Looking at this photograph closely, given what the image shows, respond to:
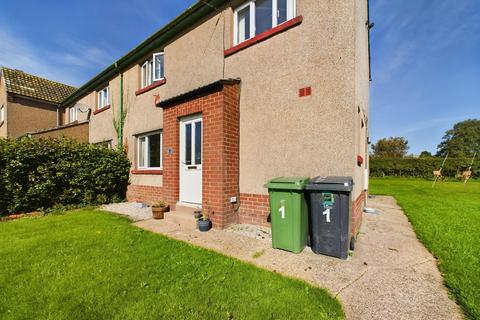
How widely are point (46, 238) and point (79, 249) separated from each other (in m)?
1.23

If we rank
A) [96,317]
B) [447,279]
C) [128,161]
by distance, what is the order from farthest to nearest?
[128,161] → [447,279] → [96,317]

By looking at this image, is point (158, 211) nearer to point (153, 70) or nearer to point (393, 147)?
point (153, 70)

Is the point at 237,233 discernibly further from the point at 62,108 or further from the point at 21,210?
the point at 62,108

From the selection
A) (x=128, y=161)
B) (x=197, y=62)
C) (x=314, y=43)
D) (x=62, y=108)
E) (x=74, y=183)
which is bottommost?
(x=74, y=183)

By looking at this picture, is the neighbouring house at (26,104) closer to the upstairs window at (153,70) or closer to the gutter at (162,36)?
the gutter at (162,36)

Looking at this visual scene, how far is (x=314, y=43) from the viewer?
458cm

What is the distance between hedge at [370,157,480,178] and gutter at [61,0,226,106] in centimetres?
2599

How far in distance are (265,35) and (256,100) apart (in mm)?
1494

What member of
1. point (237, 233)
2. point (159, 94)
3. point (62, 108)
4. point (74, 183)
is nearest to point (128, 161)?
point (74, 183)

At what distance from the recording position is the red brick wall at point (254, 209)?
5.22m

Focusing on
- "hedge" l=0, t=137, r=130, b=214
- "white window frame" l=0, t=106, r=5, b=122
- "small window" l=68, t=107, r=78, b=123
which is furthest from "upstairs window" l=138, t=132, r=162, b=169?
"white window frame" l=0, t=106, r=5, b=122

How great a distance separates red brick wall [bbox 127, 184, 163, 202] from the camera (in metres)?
7.98

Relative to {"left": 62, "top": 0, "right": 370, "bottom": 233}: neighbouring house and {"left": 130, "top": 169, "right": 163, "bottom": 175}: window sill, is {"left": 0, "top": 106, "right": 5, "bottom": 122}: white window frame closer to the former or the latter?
{"left": 130, "top": 169, "right": 163, "bottom": 175}: window sill

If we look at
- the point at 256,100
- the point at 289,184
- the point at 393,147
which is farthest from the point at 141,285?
the point at 393,147
